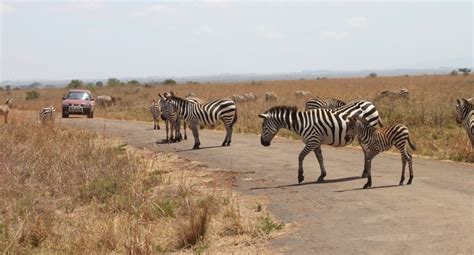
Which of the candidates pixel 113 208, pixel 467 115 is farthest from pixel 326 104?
pixel 113 208

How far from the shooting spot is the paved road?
8.13 meters

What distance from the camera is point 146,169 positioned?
47.5 feet

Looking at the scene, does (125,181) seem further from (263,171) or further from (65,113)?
(65,113)

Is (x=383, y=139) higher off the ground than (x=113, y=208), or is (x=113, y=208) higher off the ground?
(x=383, y=139)

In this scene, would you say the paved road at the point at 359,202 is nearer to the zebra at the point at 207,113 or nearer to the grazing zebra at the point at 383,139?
the grazing zebra at the point at 383,139

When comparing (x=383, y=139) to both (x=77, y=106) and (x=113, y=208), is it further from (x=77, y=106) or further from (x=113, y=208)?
(x=77, y=106)

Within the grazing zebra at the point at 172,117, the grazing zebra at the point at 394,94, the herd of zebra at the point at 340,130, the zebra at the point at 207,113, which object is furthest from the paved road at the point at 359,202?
the grazing zebra at the point at 394,94

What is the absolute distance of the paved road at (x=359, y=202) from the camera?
26.7ft

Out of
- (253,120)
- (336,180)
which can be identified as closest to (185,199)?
(336,180)

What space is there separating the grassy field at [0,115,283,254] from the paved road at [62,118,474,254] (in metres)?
0.67

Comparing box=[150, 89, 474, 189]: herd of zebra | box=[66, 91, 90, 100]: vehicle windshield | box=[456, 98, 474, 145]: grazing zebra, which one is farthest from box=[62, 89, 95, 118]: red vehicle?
box=[456, 98, 474, 145]: grazing zebra

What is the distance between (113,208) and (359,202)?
14.5 ft

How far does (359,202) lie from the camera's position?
416 inches

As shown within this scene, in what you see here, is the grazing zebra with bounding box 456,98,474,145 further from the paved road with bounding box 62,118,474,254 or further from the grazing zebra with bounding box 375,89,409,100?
the grazing zebra with bounding box 375,89,409,100
